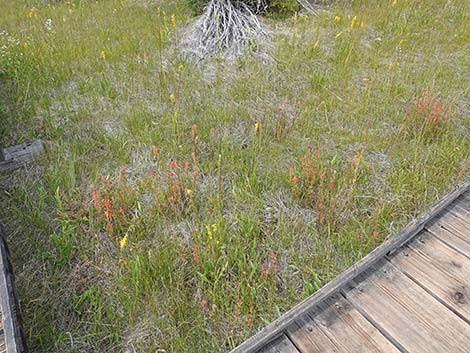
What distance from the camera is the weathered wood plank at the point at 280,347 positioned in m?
2.03

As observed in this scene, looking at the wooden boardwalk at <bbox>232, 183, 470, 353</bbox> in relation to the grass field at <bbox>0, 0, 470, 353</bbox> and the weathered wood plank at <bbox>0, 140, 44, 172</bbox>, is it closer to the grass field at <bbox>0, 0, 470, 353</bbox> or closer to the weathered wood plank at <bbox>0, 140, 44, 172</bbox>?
the grass field at <bbox>0, 0, 470, 353</bbox>

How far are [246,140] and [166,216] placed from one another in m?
1.24

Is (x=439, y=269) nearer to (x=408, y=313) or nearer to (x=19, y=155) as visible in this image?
(x=408, y=313)

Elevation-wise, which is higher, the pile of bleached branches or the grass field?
the pile of bleached branches

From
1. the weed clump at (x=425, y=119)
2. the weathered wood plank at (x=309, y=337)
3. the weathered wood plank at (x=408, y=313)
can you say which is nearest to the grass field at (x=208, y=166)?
the weed clump at (x=425, y=119)

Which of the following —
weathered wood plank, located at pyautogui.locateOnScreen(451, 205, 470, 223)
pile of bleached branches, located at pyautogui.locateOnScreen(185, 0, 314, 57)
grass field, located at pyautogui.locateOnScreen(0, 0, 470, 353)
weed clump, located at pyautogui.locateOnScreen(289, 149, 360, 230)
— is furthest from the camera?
pile of bleached branches, located at pyautogui.locateOnScreen(185, 0, 314, 57)

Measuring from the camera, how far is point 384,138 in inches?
148

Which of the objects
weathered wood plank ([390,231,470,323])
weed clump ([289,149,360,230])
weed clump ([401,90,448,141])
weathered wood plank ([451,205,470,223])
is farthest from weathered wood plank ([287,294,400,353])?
weed clump ([401,90,448,141])

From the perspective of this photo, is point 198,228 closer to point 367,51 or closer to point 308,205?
point 308,205

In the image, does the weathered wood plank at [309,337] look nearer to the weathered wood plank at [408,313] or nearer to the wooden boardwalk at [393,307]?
the wooden boardwalk at [393,307]

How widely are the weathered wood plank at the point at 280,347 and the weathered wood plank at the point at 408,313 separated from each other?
49 cm

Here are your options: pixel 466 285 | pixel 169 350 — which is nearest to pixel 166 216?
pixel 169 350

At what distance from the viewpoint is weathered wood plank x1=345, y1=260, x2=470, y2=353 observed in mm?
2029

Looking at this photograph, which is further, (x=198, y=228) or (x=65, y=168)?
(x=65, y=168)
